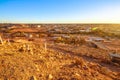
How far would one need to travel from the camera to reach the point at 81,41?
31.5 meters

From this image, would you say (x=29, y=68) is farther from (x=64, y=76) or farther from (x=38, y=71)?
(x=64, y=76)

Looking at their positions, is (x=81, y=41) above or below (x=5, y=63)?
below

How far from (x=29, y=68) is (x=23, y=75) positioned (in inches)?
36.4

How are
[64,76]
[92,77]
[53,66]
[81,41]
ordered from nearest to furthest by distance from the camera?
[64,76] < [92,77] < [53,66] < [81,41]

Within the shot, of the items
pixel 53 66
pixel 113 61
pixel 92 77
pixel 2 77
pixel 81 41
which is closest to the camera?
pixel 2 77

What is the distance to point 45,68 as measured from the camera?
8414mm

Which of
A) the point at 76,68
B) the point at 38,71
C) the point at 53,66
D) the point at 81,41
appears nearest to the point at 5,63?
the point at 38,71

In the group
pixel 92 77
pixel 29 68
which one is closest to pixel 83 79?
pixel 92 77

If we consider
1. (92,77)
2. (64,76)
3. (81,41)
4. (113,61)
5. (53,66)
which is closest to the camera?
(64,76)

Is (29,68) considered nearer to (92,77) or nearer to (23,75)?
(23,75)

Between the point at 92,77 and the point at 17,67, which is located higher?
the point at 17,67

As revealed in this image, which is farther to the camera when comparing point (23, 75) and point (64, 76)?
point (64, 76)

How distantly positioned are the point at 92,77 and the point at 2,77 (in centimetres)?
420

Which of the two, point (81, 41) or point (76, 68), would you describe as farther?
point (81, 41)
